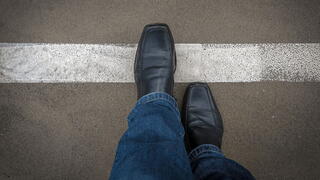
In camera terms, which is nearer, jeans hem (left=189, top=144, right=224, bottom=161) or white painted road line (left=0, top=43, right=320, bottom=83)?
jeans hem (left=189, top=144, right=224, bottom=161)

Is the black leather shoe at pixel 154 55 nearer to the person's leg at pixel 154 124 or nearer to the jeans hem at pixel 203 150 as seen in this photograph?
the person's leg at pixel 154 124

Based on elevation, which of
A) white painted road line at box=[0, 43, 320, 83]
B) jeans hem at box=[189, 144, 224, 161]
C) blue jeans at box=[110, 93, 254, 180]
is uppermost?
white painted road line at box=[0, 43, 320, 83]

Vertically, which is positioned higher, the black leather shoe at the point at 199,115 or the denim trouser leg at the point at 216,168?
the black leather shoe at the point at 199,115

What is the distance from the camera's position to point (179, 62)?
4.18 feet

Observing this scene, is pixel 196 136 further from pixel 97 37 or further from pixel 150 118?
pixel 97 37

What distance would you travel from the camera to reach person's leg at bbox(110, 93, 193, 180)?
75cm

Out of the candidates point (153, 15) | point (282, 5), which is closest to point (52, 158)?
point (153, 15)

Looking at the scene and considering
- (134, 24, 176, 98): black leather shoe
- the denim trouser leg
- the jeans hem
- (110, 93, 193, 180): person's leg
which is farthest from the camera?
(134, 24, 176, 98): black leather shoe

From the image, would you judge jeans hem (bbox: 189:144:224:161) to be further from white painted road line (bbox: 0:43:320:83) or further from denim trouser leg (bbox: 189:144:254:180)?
white painted road line (bbox: 0:43:320:83)

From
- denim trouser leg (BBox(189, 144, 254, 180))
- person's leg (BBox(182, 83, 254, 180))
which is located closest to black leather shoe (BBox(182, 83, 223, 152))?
person's leg (BBox(182, 83, 254, 180))

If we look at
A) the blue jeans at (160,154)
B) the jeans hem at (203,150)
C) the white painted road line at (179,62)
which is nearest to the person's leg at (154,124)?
the blue jeans at (160,154)

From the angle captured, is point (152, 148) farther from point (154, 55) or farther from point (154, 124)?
point (154, 55)

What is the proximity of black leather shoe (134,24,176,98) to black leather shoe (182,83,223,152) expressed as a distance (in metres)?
0.17

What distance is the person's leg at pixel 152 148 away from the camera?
0.75 metres
